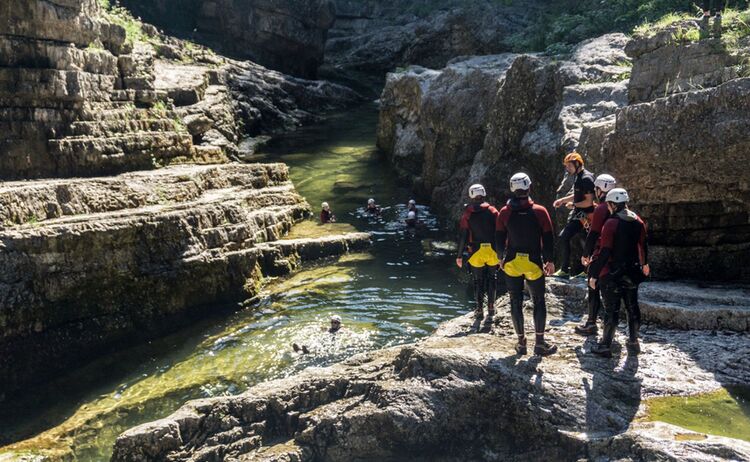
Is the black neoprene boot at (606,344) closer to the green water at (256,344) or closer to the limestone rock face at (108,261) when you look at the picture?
the green water at (256,344)

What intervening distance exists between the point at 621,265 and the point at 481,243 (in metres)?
2.69

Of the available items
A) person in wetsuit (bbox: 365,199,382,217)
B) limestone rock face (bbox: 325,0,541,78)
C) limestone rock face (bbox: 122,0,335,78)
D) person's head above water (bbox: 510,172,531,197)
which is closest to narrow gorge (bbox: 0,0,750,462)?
person in wetsuit (bbox: 365,199,382,217)

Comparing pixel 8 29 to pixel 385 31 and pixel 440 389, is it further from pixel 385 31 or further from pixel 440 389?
pixel 385 31

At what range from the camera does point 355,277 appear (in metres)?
→ 16.1

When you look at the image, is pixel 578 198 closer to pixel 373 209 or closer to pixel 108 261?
pixel 108 261

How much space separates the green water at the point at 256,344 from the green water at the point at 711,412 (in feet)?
19.8

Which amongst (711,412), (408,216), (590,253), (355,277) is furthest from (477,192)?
(408,216)

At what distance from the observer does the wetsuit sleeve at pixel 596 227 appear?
7.97 m

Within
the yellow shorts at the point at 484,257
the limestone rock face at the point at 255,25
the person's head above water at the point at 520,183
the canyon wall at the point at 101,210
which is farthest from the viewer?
the limestone rock face at the point at 255,25

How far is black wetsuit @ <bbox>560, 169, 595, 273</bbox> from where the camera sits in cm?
933

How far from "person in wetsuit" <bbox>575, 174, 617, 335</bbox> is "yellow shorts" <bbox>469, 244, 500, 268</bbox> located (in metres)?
1.67

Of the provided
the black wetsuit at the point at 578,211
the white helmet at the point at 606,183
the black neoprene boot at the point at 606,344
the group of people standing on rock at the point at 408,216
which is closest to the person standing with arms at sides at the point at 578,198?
the black wetsuit at the point at 578,211

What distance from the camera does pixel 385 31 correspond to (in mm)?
52500

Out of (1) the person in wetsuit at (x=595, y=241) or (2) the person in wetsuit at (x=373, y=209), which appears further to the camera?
(2) the person in wetsuit at (x=373, y=209)
